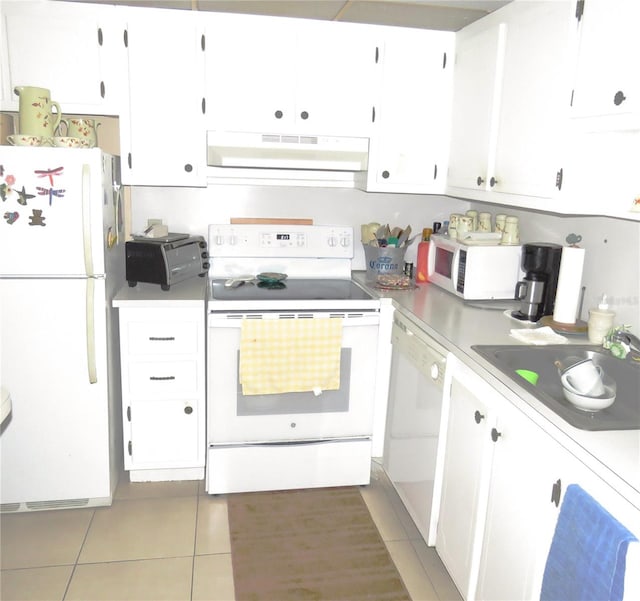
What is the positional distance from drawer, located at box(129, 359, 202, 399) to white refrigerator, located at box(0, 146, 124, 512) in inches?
4.6

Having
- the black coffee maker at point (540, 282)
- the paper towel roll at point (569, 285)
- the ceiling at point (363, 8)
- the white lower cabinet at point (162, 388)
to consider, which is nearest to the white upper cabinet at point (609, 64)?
the paper towel roll at point (569, 285)

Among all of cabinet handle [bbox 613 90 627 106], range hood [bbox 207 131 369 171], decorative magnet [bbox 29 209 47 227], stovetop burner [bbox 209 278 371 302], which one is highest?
cabinet handle [bbox 613 90 627 106]

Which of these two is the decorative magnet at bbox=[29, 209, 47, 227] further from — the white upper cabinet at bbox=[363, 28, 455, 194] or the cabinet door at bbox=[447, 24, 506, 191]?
the cabinet door at bbox=[447, 24, 506, 191]

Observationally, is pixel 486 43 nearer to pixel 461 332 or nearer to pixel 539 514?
pixel 461 332

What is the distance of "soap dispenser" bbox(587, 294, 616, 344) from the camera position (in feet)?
6.83

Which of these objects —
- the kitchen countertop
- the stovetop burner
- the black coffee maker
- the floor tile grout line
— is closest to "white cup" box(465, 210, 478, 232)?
the kitchen countertop

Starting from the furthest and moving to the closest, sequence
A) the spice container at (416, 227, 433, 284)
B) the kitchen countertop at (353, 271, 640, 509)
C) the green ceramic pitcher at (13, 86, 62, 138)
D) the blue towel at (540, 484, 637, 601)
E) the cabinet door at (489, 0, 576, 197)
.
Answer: the spice container at (416, 227, 433, 284) → the green ceramic pitcher at (13, 86, 62, 138) → the cabinet door at (489, 0, 576, 197) → the kitchen countertop at (353, 271, 640, 509) → the blue towel at (540, 484, 637, 601)

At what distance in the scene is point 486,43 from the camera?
2.57m

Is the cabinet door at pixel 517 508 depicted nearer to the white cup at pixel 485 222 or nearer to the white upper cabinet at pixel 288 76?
the white cup at pixel 485 222

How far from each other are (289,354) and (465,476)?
0.99 metres

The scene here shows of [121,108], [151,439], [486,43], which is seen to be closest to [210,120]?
[121,108]

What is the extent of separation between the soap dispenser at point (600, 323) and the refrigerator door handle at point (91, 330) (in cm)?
202

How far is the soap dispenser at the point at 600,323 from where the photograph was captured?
6.83ft

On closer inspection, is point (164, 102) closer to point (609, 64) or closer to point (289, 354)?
point (289, 354)
